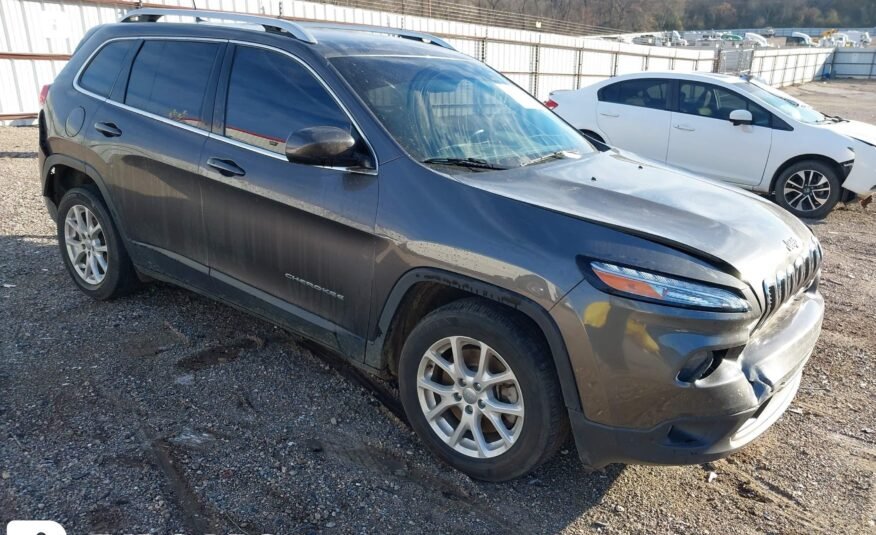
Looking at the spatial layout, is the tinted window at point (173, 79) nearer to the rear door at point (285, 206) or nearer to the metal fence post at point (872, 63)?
the rear door at point (285, 206)

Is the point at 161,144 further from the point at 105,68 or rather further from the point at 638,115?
the point at 638,115

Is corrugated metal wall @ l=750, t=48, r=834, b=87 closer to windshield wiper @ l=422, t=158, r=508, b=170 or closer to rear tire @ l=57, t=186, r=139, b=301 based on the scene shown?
windshield wiper @ l=422, t=158, r=508, b=170

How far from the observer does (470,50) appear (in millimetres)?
18125

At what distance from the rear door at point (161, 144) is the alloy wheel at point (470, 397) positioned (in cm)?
166

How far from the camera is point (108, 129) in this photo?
164 inches

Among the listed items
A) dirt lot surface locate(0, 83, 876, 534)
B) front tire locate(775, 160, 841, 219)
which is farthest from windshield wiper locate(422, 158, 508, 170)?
front tire locate(775, 160, 841, 219)

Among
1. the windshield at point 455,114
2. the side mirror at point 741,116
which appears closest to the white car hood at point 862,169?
the side mirror at point 741,116

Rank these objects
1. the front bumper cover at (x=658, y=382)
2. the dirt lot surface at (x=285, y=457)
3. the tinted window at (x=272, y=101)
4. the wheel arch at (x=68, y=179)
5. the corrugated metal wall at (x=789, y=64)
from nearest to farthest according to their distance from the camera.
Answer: the front bumper cover at (x=658, y=382)
the dirt lot surface at (x=285, y=457)
the tinted window at (x=272, y=101)
the wheel arch at (x=68, y=179)
the corrugated metal wall at (x=789, y=64)

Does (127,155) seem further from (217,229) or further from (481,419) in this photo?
(481,419)

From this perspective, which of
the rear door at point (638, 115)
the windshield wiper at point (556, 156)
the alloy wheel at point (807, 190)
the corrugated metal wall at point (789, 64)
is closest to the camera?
the windshield wiper at point (556, 156)

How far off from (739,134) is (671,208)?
631cm

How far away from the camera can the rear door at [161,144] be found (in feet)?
12.2

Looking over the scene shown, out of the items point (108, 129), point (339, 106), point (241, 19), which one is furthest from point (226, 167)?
point (108, 129)

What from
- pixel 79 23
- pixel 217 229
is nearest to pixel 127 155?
pixel 217 229
